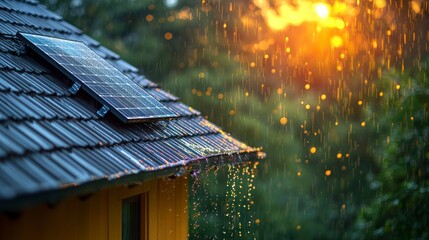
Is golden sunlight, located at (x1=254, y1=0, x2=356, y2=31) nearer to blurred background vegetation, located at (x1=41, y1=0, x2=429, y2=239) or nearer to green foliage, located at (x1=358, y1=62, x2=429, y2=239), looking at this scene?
blurred background vegetation, located at (x1=41, y1=0, x2=429, y2=239)

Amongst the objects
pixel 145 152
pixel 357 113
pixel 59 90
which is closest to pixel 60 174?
pixel 145 152

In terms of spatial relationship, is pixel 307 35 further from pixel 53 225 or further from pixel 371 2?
pixel 53 225

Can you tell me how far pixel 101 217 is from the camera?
16.1 feet

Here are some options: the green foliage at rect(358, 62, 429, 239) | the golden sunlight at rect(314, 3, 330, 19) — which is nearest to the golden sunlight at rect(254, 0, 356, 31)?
the golden sunlight at rect(314, 3, 330, 19)

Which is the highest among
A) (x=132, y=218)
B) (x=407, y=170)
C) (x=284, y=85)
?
(x=284, y=85)

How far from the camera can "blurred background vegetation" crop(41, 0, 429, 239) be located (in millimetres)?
16578

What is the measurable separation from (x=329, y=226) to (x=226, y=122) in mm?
5030

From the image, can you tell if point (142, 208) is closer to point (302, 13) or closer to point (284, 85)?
point (284, 85)

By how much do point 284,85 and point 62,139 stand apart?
1532 cm

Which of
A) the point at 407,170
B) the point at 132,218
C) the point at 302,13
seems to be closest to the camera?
the point at 132,218

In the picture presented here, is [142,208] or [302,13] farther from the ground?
[302,13]

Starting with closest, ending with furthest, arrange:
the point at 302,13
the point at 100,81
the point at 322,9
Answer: the point at 100,81
the point at 302,13
the point at 322,9

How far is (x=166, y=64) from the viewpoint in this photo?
57.7 feet

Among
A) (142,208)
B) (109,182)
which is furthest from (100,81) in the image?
(109,182)
